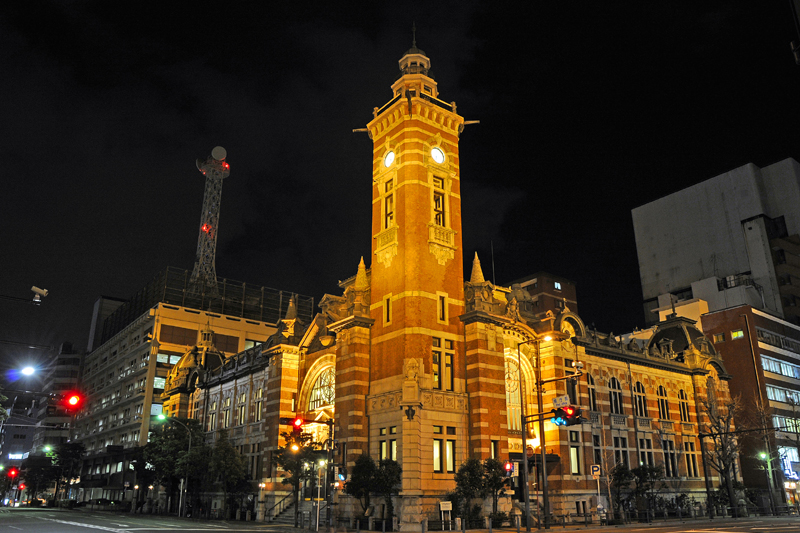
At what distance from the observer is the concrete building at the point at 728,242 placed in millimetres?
90750

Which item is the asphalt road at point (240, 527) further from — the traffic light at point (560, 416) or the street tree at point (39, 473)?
the street tree at point (39, 473)

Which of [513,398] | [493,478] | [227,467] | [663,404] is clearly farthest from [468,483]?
[663,404]

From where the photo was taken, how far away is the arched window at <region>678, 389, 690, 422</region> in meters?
60.8

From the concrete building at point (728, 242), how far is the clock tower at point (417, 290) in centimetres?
5476

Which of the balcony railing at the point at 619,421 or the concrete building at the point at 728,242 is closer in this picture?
the balcony railing at the point at 619,421

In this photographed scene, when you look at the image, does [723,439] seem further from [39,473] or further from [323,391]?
[39,473]

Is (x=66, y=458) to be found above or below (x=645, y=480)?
above

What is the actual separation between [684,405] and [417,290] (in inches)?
1379

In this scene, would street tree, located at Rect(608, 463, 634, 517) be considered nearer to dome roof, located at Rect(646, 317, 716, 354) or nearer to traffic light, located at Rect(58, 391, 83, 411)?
dome roof, located at Rect(646, 317, 716, 354)

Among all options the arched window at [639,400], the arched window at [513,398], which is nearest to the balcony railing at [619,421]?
the arched window at [639,400]

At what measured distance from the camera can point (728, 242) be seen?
9944 centimetres

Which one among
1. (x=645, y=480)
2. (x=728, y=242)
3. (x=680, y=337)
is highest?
(x=728, y=242)

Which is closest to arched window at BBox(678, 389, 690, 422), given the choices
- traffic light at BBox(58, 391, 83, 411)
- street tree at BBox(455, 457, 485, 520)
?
street tree at BBox(455, 457, 485, 520)

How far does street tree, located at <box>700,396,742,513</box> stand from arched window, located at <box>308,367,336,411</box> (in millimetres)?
32155
